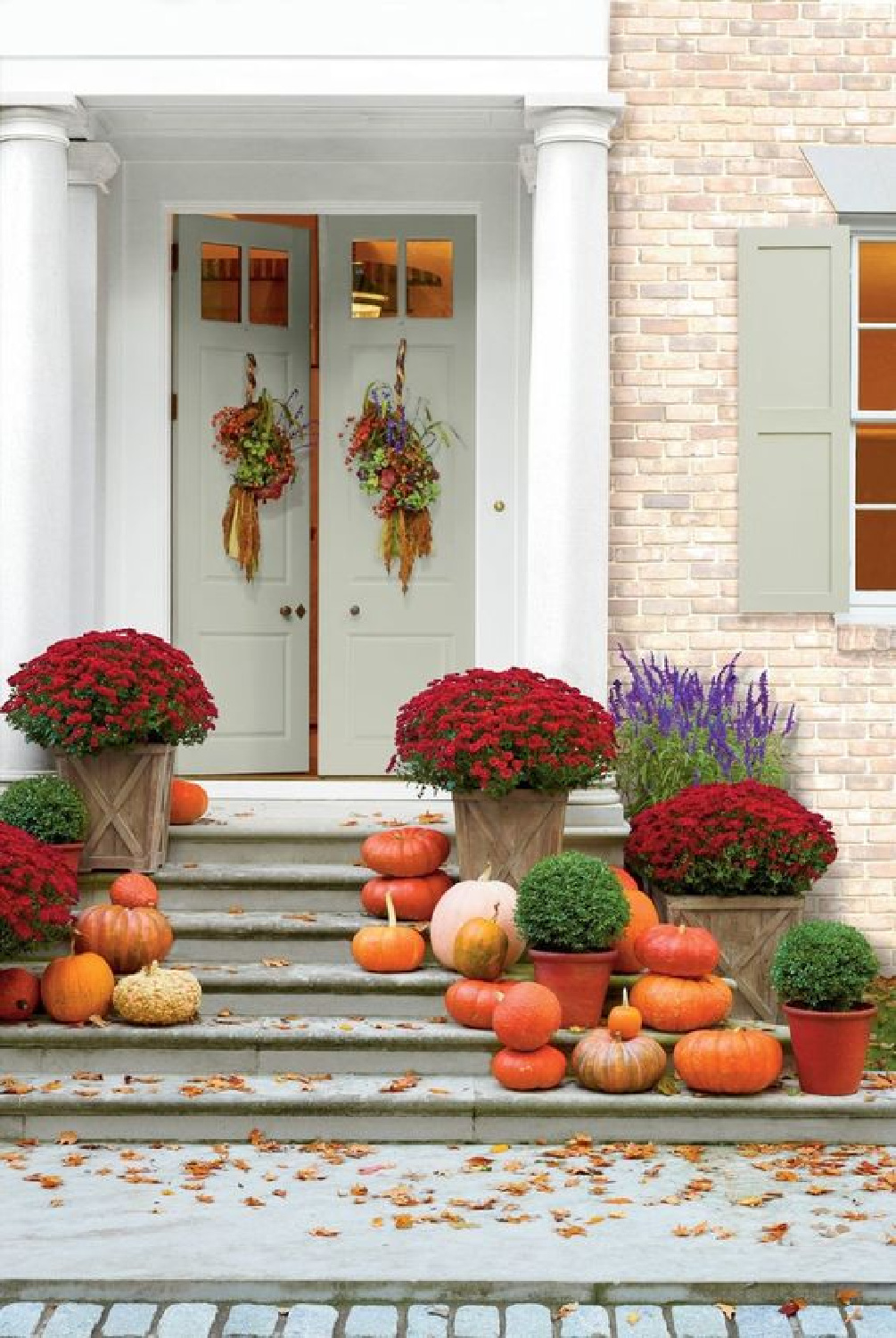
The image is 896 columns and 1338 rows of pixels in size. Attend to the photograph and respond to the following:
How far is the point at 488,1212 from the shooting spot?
17.1ft

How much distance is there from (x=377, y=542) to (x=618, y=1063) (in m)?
3.74

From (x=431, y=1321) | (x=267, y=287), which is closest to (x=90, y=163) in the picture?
(x=267, y=287)

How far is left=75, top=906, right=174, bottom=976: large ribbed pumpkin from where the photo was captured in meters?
6.74

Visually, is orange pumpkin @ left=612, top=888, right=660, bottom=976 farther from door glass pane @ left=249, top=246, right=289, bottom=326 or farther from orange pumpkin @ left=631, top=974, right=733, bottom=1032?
door glass pane @ left=249, top=246, right=289, bottom=326

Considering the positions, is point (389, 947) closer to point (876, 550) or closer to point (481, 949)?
point (481, 949)

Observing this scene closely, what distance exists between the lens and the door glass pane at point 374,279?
9305mm

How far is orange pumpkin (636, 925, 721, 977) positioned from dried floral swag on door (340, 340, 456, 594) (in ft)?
10.3

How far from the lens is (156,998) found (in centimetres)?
642

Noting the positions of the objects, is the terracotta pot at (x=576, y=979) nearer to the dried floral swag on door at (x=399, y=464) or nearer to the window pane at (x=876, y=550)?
the window pane at (x=876, y=550)

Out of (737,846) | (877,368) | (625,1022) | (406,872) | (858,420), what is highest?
(877,368)

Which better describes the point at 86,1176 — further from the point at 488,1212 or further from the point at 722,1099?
the point at 722,1099

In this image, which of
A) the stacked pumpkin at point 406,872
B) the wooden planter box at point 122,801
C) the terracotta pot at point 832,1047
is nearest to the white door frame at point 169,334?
the wooden planter box at point 122,801

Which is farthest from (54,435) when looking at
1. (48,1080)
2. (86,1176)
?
(86,1176)

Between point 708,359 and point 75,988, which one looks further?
point 708,359
